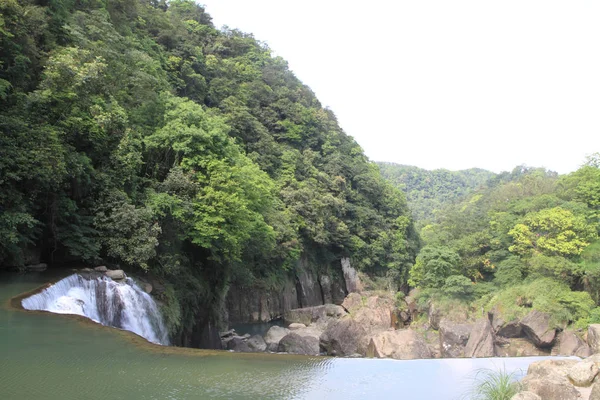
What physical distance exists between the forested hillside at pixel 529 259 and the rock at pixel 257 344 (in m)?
13.0

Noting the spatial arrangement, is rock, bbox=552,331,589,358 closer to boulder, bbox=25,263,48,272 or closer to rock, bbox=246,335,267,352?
rock, bbox=246,335,267,352

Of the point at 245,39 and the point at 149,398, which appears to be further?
the point at 245,39

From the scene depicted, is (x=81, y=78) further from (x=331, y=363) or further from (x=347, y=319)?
(x=347, y=319)

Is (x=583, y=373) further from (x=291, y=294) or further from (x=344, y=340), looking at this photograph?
(x=291, y=294)

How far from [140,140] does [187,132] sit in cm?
208

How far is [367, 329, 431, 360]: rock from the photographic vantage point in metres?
19.6

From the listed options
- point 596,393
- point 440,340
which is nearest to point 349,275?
point 440,340

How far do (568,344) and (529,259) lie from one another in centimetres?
665

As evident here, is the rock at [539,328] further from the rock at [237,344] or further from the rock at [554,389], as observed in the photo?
the rock at [554,389]

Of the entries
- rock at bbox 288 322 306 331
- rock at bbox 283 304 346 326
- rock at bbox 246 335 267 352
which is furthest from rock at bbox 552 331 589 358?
rock at bbox 288 322 306 331

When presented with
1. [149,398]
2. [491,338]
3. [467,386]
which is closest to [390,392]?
[467,386]

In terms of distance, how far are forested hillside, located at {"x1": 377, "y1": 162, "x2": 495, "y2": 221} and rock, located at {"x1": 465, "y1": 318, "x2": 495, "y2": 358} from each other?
319ft

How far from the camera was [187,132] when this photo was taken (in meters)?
20.1

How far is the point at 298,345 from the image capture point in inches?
920
